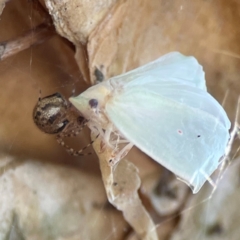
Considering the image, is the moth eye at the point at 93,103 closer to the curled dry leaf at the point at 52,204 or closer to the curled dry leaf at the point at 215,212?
the curled dry leaf at the point at 52,204

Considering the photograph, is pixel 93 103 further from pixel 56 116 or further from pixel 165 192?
pixel 165 192

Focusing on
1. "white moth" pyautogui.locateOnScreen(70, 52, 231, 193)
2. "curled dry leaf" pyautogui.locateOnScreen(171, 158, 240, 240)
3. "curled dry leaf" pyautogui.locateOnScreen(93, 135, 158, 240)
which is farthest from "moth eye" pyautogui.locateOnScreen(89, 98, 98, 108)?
"curled dry leaf" pyautogui.locateOnScreen(171, 158, 240, 240)

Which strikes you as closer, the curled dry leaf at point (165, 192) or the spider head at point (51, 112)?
the spider head at point (51, 112)

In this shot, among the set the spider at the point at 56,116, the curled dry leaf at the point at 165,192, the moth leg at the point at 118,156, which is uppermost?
the spider at the point at 56,116

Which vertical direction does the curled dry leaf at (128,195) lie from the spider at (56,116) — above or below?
below

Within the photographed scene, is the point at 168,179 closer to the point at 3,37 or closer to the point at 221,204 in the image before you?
the point at 221,204

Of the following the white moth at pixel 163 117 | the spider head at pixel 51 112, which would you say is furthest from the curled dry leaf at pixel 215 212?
the spider head at pixel 51 112
